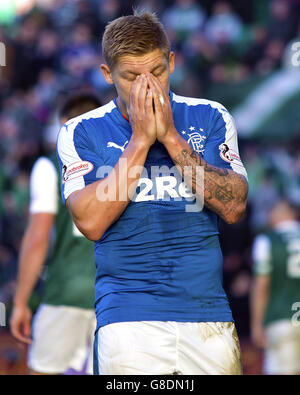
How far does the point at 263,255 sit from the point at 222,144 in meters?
3.55

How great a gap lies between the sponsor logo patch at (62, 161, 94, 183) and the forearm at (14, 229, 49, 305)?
5.23 feet

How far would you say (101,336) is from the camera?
2.86m

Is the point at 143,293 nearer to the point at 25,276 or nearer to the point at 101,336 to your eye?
the point at 101,336

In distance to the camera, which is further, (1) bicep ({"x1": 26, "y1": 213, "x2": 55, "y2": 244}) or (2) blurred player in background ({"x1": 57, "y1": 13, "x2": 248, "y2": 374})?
(1) bicep ({"x1": 26, "y1": 213, "x2": 55, "y2": 244})

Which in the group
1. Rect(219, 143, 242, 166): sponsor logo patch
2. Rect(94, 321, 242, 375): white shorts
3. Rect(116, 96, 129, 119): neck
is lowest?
Rect(94, 321, 242, 375): white shorts

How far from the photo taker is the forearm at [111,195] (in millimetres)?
2779

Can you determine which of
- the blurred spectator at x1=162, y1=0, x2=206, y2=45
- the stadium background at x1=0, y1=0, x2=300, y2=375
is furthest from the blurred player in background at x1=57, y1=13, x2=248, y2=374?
the blurred spectator at x1=162, y1=0, x2=206, y2=45

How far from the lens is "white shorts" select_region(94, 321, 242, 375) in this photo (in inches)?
109

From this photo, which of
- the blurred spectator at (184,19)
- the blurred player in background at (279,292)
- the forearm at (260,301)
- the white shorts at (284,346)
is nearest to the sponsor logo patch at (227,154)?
the blurred player in background at (279,292)

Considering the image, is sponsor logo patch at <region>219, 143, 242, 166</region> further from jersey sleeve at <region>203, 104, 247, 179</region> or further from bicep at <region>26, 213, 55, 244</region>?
bicep at <region>26, 213, 55, 244</region>

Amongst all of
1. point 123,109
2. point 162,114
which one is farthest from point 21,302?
point 162,114

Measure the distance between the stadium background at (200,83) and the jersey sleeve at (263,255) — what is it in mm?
3346
